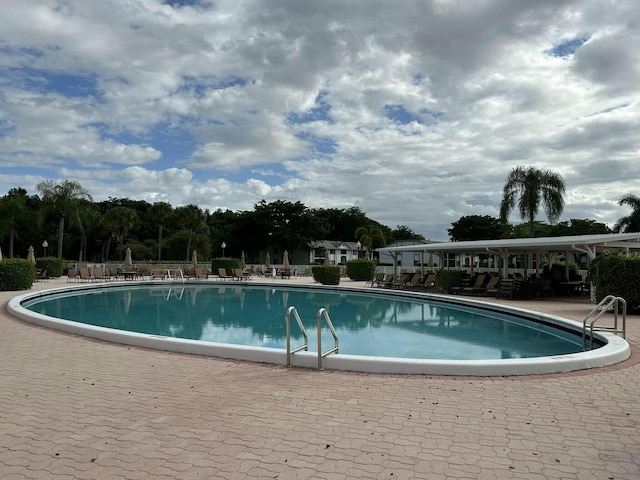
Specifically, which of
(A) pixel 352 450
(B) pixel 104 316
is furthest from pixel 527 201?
(A) pixel 352 450

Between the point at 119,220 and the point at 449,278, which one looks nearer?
the point at 449,278

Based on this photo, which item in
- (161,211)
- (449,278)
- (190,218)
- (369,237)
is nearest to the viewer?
(449,278)

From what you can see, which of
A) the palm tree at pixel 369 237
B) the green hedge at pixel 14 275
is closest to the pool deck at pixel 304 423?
the green hedge at pixel 14 275

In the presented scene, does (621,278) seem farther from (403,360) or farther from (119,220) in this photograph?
(119,220)

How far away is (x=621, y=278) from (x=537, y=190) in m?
20.3

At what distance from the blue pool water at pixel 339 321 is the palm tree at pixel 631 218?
23235 millimetres

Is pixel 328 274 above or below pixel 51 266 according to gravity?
below

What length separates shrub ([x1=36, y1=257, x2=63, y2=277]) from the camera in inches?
1045

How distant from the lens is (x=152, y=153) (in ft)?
Result: 96.0

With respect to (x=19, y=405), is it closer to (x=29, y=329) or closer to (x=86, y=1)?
(x=29, y=329)

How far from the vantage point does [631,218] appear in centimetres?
3388

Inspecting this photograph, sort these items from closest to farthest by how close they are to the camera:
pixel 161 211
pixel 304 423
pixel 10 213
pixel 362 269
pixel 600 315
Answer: pixel 304 423 → pixel 600 315 → pixel 362 269 → pixel 10 213 → pixel 161 211

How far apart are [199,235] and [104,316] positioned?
36136 mm

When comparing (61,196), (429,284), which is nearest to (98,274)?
(61,196)
